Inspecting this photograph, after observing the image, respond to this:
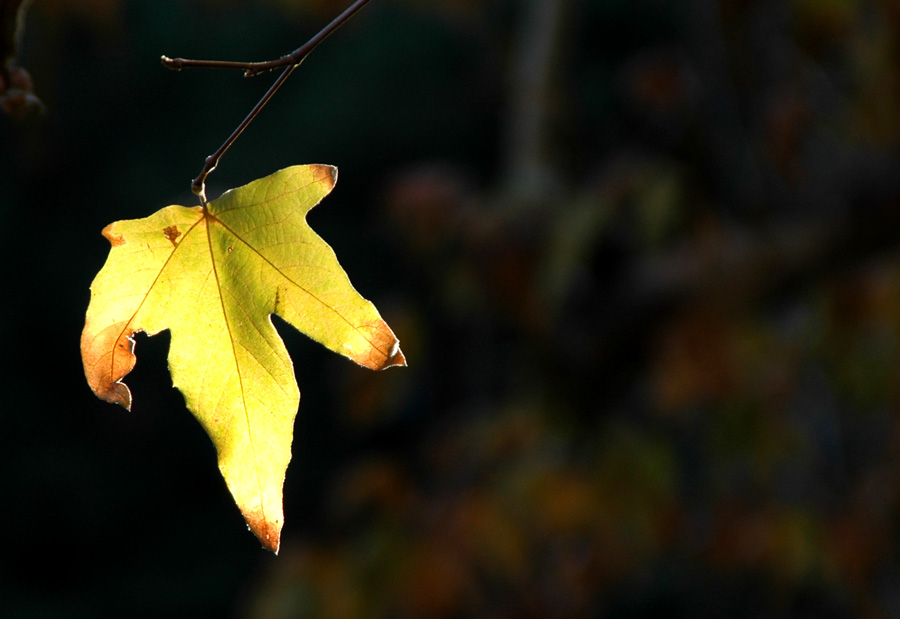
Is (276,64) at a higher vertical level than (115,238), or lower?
higher

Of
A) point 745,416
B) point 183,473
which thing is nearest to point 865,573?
point 745,416

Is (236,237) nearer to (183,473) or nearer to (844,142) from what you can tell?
(844,142)

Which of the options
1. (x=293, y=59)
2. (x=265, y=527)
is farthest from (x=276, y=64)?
(x=265, y=527)

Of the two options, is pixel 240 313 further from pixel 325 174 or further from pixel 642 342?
pixel 642 342

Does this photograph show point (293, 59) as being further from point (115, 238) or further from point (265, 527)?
point (265, 527)

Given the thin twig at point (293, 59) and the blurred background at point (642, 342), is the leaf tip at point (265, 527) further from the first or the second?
the blurred background at point (642, 342)

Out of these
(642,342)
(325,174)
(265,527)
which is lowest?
(642,342)

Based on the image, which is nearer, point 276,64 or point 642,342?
point 276,64

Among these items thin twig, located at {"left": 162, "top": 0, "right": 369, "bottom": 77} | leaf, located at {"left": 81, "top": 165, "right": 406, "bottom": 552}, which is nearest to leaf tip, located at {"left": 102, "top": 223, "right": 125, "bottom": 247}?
leaf, located at {"left": 81, "top": 165, "right": 406, "bottom": 552}

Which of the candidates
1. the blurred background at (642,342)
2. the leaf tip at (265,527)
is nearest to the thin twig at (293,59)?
the leaf tip at (265,527)
